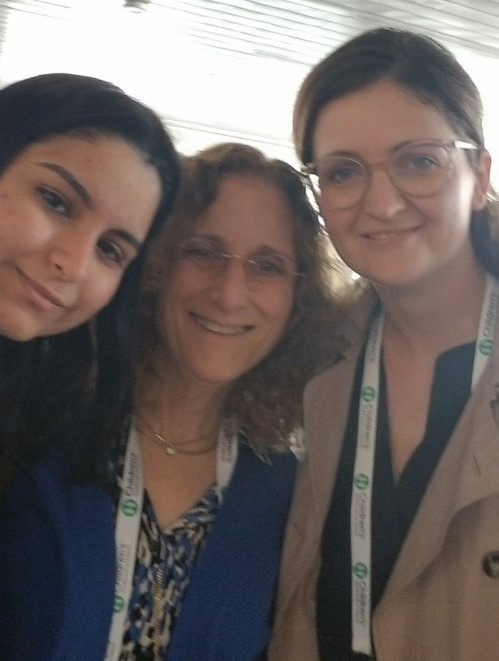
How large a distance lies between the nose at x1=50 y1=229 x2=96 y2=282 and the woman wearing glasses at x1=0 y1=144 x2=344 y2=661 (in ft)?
1.26

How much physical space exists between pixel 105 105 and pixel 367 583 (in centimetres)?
103

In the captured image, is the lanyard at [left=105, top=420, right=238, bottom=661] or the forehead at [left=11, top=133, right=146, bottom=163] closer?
the forehead at [left=11, top=133, right=146, bottom=163]

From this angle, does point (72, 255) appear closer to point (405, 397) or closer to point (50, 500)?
point (50, 500)

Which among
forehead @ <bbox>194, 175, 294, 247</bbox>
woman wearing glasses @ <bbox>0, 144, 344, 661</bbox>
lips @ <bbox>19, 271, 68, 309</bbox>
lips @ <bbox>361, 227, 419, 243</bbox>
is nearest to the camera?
lips @ <bbox>19, 271, 68, 309</bbox>

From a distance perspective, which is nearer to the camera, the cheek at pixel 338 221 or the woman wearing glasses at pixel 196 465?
the woman wearing glasses at pixel 196 465

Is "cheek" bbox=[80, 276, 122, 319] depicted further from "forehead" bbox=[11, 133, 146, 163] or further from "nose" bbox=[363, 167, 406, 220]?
"nose" bbox=[363, 167, 406, 220]

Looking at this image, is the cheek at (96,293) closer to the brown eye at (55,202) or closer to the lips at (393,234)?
the brown eye at (55,202)

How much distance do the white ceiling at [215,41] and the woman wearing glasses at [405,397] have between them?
3.02 ft

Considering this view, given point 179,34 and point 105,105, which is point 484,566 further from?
point 179,34

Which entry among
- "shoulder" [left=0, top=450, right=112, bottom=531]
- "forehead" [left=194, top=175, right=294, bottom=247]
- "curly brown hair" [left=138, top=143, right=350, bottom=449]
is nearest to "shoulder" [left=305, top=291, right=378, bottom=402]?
"curly brown hair" [left=138, top=143, right=350, bottom=449]

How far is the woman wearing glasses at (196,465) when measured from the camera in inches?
55.2

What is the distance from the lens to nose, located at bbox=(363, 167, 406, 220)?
148cm

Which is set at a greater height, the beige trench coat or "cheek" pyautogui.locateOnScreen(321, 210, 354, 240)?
"cheek" pyautogui.locateOnScreen(321, 210, 354, 240)

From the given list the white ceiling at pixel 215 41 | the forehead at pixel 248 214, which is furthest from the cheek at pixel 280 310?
the white ceiling at pixel 215 41
